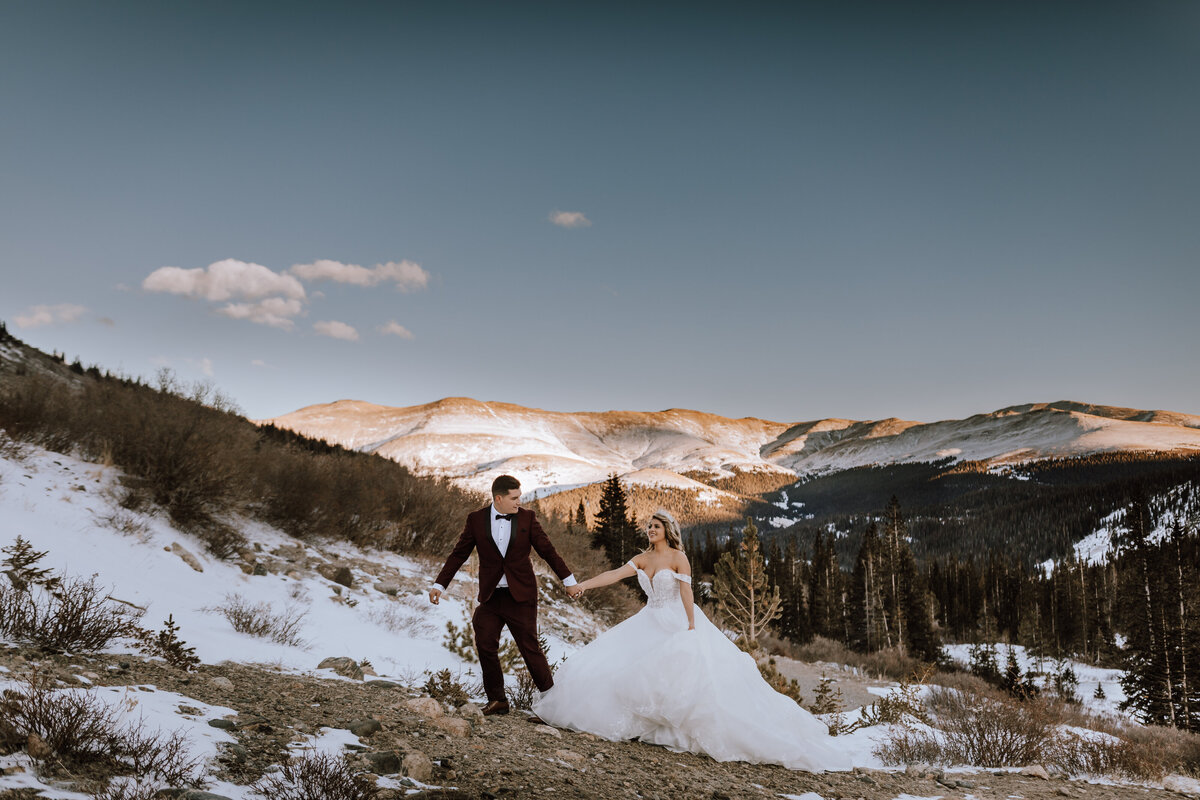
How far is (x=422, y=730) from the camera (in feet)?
16.5

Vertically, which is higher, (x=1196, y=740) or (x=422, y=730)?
(x=422, y=730)

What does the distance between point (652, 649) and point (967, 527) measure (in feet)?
718

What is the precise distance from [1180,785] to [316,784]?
11.7m

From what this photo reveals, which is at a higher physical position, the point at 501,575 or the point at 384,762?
the point at 501,575

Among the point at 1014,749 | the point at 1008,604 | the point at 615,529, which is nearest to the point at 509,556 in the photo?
the point at 1014,749

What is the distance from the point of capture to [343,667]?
24.5 ft

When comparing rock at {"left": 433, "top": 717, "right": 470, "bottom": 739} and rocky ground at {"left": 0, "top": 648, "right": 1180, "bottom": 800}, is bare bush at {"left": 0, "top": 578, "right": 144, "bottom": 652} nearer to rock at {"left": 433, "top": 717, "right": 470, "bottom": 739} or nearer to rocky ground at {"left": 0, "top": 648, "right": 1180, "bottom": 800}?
rocky ground at {"left": 0, "top": 648, "right": 1180, "bottom": 800}

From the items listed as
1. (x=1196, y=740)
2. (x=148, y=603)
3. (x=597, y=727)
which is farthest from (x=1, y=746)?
(x=1196, y=740)

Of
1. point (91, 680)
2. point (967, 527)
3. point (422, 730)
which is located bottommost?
point (967, 527)

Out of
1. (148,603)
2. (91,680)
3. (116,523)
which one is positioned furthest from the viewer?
(116,523)

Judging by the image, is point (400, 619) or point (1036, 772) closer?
point (1036, 772)

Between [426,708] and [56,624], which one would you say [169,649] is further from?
[426,708]

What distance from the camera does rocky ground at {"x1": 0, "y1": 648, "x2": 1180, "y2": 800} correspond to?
4043mm

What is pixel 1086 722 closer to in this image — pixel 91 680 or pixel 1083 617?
pixel 91 680
